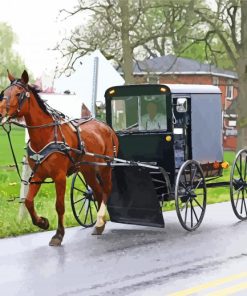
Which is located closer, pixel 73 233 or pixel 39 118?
pixel 39 118

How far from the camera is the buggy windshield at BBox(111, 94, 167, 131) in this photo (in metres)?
11.2

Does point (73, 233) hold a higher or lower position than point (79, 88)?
lower

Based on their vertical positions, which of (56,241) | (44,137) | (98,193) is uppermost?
(44,137)

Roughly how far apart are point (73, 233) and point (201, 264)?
9.28 ft

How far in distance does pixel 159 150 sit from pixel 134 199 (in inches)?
33.5

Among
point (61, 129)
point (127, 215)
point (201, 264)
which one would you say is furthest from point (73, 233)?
point (201, 264)

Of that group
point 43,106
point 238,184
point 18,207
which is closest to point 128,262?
point 43,106

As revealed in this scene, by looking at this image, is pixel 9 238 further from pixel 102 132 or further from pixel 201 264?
pixel 201 264

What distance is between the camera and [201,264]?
27.7ft

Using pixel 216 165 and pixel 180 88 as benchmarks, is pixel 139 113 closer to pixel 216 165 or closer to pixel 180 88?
pixel 180 88

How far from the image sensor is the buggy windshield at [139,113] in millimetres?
11242

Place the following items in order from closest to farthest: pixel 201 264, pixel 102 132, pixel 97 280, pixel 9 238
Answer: pixel 97 280 → pixel 201 264 → pixel 9 238 → pixel 102 132

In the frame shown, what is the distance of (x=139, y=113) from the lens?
11.7 m

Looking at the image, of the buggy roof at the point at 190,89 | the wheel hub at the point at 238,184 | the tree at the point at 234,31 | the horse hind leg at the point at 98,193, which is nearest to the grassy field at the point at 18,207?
the horse hind leg at the point at 98,193
